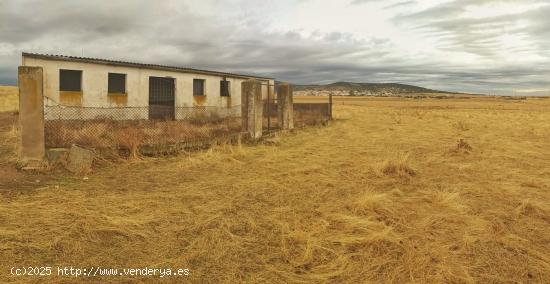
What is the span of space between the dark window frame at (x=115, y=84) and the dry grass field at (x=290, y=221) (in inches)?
389

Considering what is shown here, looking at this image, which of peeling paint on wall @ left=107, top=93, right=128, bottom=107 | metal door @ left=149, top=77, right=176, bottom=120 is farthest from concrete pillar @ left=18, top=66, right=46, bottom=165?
metal door @ left=149, top=77, right=176, bottom=120

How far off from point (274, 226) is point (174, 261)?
1.40m

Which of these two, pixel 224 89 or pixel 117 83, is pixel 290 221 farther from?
pixel 224 89

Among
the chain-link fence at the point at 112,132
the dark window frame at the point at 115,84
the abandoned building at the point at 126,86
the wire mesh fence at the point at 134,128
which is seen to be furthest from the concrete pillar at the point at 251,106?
the dark window frame at the point at 115,84

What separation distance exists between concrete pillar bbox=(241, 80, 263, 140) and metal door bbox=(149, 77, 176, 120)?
720 cm

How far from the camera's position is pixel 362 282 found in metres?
3.46

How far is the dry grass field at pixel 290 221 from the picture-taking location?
3.71 metres

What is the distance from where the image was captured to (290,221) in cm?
492

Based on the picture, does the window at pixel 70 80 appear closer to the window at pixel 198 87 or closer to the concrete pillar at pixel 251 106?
the window at pixel 198 87

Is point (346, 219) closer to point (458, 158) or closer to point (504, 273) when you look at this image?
point (504, 273)

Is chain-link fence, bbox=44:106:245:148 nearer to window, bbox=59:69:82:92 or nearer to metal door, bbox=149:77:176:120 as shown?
window, bbox=59:69:82:92

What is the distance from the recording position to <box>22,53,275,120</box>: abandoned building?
15.0m

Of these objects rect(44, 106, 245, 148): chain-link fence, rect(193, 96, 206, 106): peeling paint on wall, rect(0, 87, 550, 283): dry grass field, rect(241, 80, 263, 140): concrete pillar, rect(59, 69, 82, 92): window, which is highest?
rect(59, 69, 82, 92): window

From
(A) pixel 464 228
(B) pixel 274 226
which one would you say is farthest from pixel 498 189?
(B) pixel 274 226
